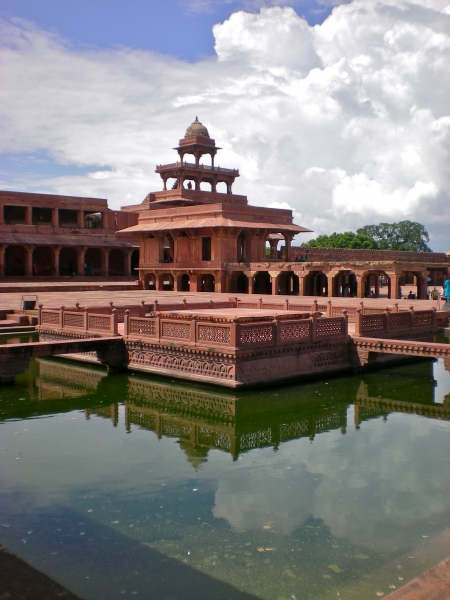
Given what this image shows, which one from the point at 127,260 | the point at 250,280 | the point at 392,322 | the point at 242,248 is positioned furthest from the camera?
the point at 127,260

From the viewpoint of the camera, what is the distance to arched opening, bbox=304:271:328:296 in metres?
33.1

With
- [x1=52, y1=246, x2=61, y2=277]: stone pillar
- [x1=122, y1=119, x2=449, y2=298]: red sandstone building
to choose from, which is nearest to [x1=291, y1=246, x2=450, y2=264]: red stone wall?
[x1=122, y1=119, x2=449, y2=298]: red sandstone building

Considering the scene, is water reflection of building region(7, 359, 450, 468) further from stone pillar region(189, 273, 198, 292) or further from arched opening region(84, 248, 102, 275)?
arched opening region(84, 248, 102, 275)

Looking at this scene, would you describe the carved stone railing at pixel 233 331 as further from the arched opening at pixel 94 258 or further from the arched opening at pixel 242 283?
the arched opening at pixel 94 258

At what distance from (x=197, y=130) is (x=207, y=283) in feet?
49.5

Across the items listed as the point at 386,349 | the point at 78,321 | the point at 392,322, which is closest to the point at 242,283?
the point at 78,321

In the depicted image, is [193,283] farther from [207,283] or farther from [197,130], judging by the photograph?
[197,130]

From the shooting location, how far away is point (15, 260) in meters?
42.2

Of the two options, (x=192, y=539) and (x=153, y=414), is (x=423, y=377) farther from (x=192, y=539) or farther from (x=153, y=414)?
(x=192, y=539)

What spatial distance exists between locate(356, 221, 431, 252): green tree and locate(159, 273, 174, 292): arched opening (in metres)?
51.1

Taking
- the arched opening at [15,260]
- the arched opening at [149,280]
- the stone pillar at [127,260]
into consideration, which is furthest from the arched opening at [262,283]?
the arched opening at [15,260]

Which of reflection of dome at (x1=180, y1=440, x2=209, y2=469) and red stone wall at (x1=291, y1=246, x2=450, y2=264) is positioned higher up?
red stone wall at (x1=291, y1=246, x2=450, y2=264)

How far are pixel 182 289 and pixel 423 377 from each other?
2441cm

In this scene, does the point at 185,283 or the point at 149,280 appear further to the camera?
the point at 149,280
